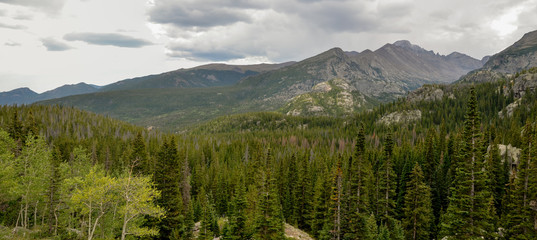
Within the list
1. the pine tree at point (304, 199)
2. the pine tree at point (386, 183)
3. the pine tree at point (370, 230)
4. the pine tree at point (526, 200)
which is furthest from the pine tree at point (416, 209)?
the pine tree at point (304, 199)

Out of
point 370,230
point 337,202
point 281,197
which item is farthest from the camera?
point 281,197

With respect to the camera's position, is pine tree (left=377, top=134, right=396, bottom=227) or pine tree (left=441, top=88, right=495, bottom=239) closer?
pine tree (left=441, top=88, right=495, bottom=239)

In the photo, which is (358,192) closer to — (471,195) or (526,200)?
(471,195)

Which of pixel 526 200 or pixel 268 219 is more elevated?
pixel 526 200

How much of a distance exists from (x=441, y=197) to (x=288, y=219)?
3957 cm

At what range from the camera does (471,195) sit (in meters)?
28.8

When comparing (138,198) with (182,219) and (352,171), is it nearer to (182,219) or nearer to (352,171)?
(182,219)

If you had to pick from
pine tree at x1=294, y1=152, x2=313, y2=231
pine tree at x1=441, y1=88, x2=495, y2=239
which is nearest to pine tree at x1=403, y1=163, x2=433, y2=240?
pine tree at x1=441, y1=88, x2=495, y2=239

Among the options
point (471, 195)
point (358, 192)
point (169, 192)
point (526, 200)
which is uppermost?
point (471, 195)

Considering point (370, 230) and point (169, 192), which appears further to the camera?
point (169, 192)

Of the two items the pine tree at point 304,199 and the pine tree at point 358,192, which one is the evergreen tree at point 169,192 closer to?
the pine tree at point 358,192

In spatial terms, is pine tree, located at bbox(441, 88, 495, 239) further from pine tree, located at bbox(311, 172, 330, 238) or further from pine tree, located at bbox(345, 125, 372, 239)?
pine tree, located at bbox(311, 172, 330, 238)

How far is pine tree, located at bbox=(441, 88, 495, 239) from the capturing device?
1107 inches

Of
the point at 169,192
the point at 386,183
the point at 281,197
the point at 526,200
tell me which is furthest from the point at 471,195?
the point at 281,197
